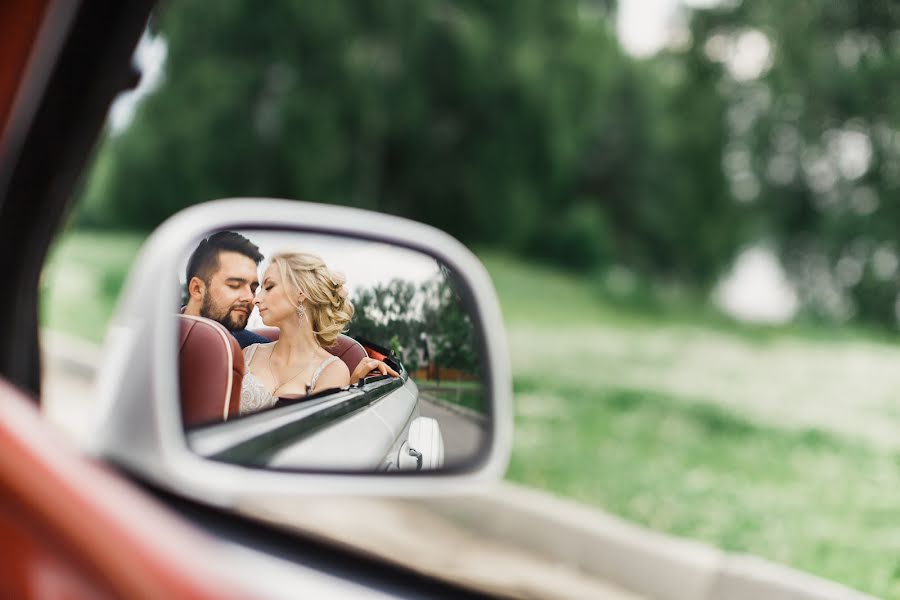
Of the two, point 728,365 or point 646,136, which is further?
point 646,136

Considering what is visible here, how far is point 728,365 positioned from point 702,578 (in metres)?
6.60

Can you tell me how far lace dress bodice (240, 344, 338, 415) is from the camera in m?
1.34

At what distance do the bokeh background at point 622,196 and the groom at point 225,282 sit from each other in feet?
2.32

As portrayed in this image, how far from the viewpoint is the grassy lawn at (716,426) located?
4.29 m

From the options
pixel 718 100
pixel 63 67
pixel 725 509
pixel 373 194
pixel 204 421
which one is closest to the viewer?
pixel 204 421

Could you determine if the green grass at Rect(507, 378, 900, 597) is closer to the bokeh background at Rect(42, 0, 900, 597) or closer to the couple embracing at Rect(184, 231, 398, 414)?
the bokeh background at Rect(42, 0, 900, 597)

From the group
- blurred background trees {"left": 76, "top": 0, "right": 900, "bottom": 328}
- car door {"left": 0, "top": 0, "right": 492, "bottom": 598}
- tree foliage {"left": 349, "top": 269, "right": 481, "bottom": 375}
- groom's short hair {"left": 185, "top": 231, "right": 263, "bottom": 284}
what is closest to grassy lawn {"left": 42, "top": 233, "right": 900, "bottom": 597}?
car door {"left": 0, "top": 0, "right": 492, "bottom": 598}

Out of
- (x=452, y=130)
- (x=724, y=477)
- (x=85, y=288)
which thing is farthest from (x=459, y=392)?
(x=452, y=130)

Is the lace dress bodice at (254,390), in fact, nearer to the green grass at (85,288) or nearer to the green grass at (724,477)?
the green grass at (724,477)

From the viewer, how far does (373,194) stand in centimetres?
2289

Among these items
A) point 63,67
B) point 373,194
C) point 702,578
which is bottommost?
point 702,578

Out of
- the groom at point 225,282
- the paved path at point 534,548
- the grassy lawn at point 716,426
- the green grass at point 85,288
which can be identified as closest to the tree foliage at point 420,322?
the groom at point 225,282

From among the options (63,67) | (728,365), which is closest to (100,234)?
(728,365)

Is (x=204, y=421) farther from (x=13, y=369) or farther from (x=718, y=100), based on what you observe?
(x=718, y=100)
